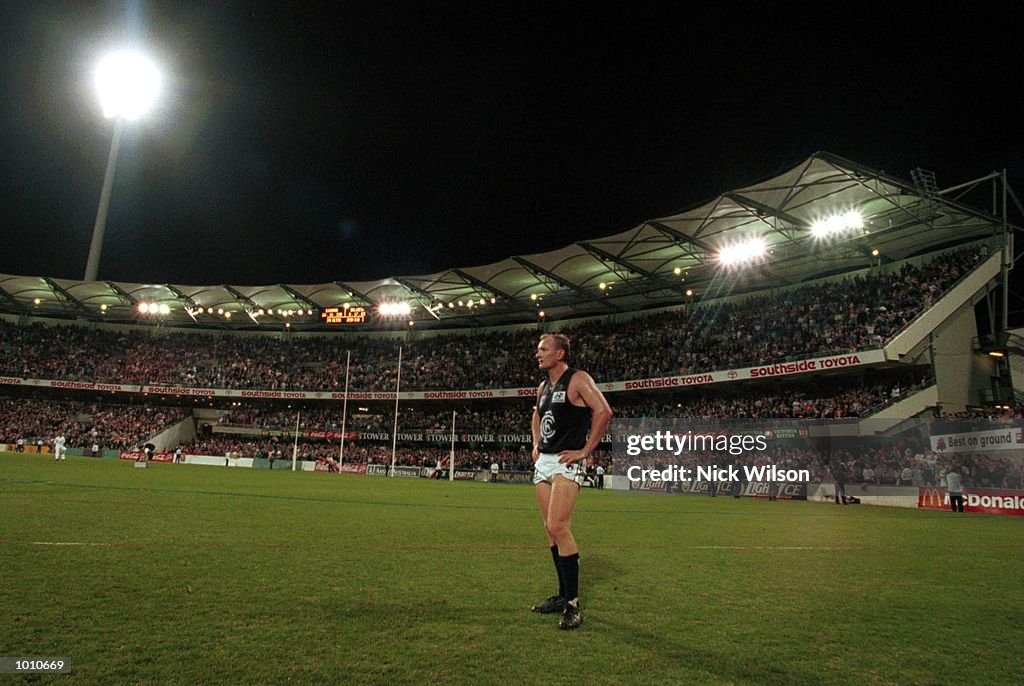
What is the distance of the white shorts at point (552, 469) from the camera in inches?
191

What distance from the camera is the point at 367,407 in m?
55.0

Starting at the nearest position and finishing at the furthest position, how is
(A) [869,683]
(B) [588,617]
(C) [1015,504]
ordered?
(A) [869,683] < (B) [588,617] < (C) [1015,504]

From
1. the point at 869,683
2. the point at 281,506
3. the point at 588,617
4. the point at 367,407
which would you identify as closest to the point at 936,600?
the point at 869,683

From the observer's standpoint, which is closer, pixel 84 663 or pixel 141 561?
pixel 84 663

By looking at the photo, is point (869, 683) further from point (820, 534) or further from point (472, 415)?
point (472, 415)

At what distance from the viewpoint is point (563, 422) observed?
16.4 ft

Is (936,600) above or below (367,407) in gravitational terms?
below

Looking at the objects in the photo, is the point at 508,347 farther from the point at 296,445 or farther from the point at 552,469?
the point at 552,469

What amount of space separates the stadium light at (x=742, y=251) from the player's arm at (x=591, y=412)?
101ft

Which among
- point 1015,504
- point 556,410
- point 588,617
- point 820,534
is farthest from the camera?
point 1015,504

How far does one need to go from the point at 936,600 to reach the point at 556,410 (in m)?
3.96

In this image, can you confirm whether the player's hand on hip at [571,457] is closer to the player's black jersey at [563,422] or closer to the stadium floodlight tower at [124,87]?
the player's black jersey at [563,422]

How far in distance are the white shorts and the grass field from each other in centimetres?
103

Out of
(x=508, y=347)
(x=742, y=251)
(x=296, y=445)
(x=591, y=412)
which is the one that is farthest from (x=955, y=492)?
(x=296, y=445)
